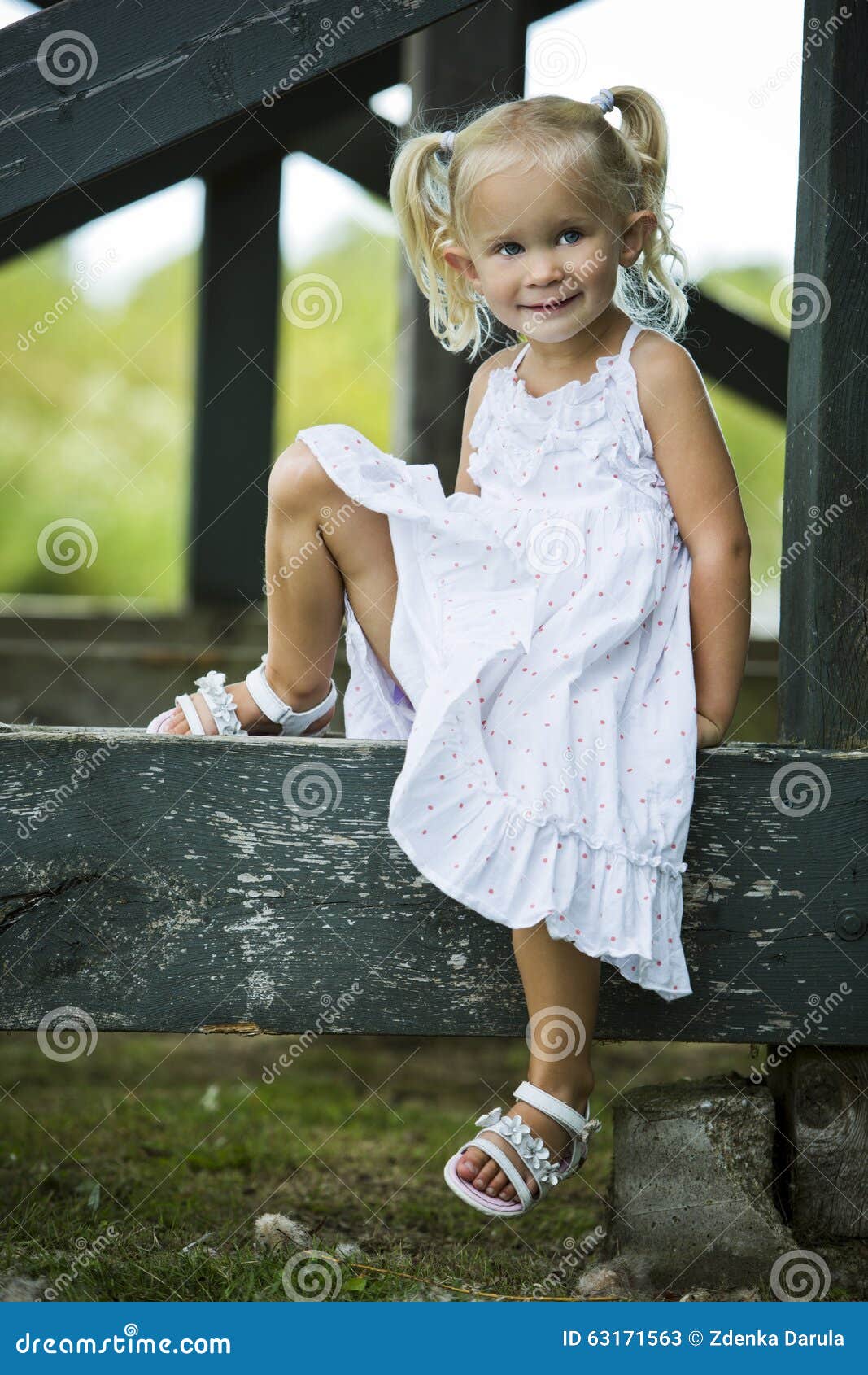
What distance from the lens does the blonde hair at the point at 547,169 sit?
1.75 m

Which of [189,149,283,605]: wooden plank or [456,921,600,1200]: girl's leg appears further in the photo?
[189,149,283,605]: wooden plank

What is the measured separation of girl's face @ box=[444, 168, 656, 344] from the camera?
5.67 feet

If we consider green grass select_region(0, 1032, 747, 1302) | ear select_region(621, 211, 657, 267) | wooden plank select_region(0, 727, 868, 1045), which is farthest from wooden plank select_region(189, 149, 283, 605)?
wooden plank select_region(0, 727, 868, 1045)

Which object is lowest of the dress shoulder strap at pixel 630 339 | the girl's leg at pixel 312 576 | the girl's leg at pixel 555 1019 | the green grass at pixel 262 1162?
the green grass at pixel 262 1162

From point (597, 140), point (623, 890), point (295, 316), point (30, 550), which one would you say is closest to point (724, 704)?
point (623, 890)

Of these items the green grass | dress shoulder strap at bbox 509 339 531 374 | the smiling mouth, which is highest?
the smiling mouth

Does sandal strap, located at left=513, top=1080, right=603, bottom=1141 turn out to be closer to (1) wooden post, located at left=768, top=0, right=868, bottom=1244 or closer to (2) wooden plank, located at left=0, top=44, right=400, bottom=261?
(1) wooden post, located at left=768, top=0, right=868, bottom=1244

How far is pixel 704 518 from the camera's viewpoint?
176cm

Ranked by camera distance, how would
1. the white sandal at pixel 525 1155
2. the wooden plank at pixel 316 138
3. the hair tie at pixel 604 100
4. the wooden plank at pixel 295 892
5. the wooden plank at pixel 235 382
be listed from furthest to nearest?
the wooden plank at pixel 235 382 < the wooden plank at pixel 316 138 < the hair tie at pixel 604 100 < the wooden plank at pixel 295 892 < the white sandal at pixel 525 1155

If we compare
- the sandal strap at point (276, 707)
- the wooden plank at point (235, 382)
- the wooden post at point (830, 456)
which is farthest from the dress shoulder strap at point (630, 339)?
the wooden plank at point (235, 382)

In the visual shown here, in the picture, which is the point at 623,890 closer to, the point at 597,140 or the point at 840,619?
the point at 840,619

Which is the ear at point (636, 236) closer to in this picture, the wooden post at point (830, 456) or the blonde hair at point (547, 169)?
the blonde hair at point (547, 169)

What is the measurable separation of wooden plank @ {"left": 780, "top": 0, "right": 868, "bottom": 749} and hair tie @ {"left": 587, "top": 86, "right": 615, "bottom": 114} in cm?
28

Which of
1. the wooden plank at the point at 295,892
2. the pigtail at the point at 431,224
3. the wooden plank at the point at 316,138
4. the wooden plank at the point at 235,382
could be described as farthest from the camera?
the wooden plank at the point at 235,382
